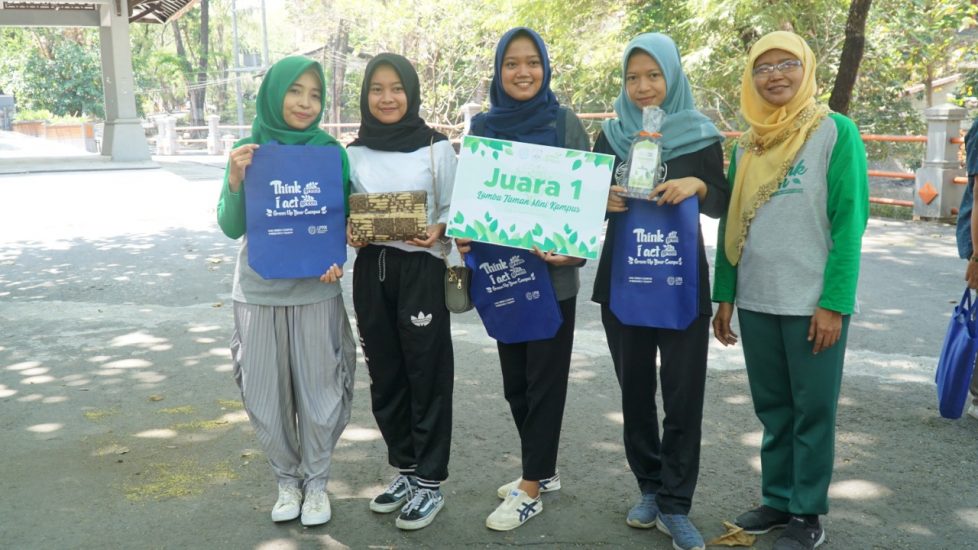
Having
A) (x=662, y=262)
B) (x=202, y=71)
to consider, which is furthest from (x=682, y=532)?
(x=202, y=71)

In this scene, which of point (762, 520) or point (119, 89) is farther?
point (119, 89)

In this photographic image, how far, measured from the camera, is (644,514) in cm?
354

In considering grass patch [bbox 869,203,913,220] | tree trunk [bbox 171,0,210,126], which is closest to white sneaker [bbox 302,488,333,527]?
grass patch [bbox 869,203,913,220]

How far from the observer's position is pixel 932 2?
1488 cm

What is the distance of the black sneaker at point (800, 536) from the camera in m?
3.29

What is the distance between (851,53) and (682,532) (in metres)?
10.1

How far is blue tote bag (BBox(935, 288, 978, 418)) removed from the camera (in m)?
4.35

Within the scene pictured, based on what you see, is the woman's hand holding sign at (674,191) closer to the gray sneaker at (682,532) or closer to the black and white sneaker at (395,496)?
the gray sneaker at (682,532)

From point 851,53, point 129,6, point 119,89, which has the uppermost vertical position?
point 129,6

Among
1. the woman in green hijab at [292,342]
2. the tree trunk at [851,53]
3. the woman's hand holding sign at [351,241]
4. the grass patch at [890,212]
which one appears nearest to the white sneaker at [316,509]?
the woman in green hijab at [292,342]

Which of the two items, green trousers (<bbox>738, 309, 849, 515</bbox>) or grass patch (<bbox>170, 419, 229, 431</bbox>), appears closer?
green trousers (<bbox>738, 309, 849, 515</bbox>)

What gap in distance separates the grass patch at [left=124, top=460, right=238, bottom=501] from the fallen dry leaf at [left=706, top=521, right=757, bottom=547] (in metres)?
2.13

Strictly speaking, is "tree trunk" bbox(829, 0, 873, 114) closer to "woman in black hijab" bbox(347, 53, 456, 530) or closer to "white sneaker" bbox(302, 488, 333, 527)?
"woman in black hijab" bbox(347, 53, 456, 530)

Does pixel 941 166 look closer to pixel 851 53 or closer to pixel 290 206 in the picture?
pixel 851 53
